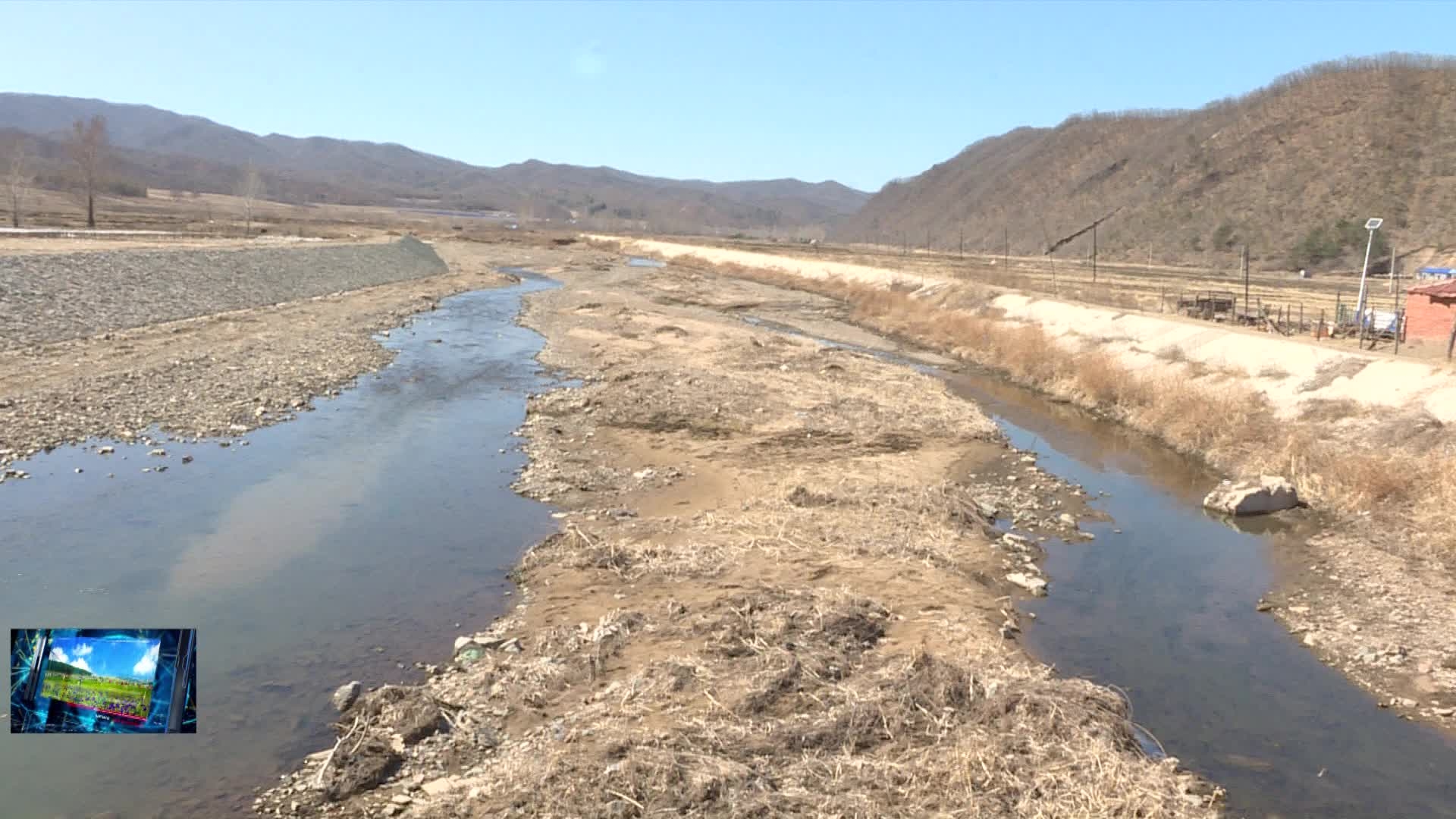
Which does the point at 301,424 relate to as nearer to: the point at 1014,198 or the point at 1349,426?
the point at 1349,426

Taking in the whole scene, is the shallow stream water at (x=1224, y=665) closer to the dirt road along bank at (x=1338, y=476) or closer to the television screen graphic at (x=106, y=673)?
the dirt road along bank at (x=1338, y=476)

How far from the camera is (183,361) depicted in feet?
73.9

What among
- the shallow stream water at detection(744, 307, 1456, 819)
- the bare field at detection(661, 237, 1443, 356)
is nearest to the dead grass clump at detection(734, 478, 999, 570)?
the shallow stream water at detection(744, 307, 1456, 819)

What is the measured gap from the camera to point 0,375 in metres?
19.2

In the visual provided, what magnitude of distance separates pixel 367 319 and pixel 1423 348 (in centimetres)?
3314

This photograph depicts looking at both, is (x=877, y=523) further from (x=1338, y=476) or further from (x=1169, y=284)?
(x=1169, y=284)

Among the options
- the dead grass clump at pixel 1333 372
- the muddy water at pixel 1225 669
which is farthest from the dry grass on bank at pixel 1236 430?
the muddy water at pixel 1225 669

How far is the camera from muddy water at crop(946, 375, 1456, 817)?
25.1 ft

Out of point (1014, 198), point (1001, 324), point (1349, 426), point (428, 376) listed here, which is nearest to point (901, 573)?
point (1349, 426)

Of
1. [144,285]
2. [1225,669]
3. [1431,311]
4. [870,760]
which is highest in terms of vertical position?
[1431,311]

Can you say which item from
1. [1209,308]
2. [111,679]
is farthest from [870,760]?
[1209,308]

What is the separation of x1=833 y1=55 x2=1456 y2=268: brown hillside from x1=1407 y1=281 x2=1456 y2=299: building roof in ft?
133

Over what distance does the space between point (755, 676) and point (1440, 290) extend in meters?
25.5

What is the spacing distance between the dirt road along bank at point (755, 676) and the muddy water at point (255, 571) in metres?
0.57
